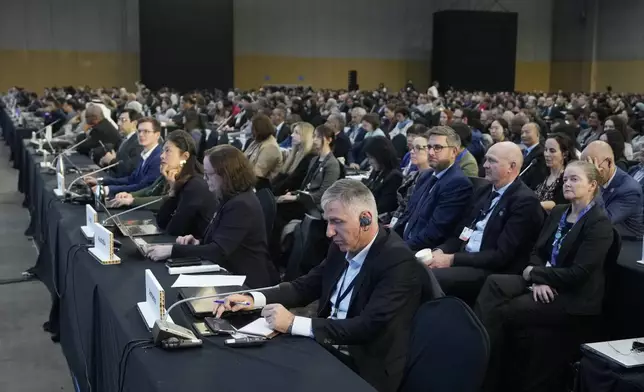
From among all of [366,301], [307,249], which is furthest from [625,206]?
[366,301]

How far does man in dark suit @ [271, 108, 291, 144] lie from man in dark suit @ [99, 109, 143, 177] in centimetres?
259

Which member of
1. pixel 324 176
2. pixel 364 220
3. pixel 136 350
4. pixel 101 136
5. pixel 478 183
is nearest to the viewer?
pixel 136 350

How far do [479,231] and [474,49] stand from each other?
71.9ft

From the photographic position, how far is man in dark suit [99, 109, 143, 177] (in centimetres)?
628

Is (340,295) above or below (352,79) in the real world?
below

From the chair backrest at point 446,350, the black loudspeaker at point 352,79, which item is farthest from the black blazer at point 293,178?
the black loudspeaker at point 352,79

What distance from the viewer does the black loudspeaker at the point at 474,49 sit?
24375mm

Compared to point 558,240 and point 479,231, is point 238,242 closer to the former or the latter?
point 479,231

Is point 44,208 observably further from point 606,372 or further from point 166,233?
point 606,372

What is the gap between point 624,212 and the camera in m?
4.14

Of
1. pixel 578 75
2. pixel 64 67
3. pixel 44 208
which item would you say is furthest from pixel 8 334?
pixel 578 75

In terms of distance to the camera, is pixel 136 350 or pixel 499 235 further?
pixel 499 235

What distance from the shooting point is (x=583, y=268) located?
10.4 ft

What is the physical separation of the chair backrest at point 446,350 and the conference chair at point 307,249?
1890 mm
